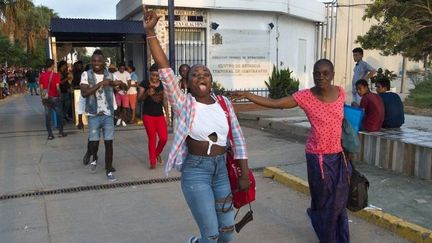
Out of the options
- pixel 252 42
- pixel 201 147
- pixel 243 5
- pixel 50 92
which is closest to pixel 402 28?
pixel 201 147

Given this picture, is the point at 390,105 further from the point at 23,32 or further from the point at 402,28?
the point at 23,32

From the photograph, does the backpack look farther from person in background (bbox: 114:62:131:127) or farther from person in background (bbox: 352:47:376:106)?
person in background (bbox: 114:62:131:127)

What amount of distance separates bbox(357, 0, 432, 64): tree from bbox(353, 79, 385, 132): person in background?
0.71 m

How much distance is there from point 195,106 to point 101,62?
3665 mm

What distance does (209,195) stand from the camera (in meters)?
3.08

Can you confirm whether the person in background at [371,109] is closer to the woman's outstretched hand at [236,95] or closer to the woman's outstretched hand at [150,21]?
the woman's outstretched hand at [236,95]

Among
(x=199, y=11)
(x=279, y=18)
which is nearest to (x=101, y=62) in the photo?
(x=199, y=11)

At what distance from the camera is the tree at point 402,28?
20.3 ft

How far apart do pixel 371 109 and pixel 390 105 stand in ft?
1.65

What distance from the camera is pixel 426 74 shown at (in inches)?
989

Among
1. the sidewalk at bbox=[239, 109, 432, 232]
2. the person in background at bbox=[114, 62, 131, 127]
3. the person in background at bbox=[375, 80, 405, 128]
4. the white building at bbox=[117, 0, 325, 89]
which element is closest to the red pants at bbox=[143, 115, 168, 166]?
the sidewalk at bbox=[239, 109, 432, 232]

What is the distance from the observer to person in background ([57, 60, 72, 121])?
40.7 ft

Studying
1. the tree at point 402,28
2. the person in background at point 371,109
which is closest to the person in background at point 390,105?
the person in background at point 371,109

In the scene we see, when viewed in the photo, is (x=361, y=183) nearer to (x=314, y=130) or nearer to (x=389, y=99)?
(x=314, y=130)
